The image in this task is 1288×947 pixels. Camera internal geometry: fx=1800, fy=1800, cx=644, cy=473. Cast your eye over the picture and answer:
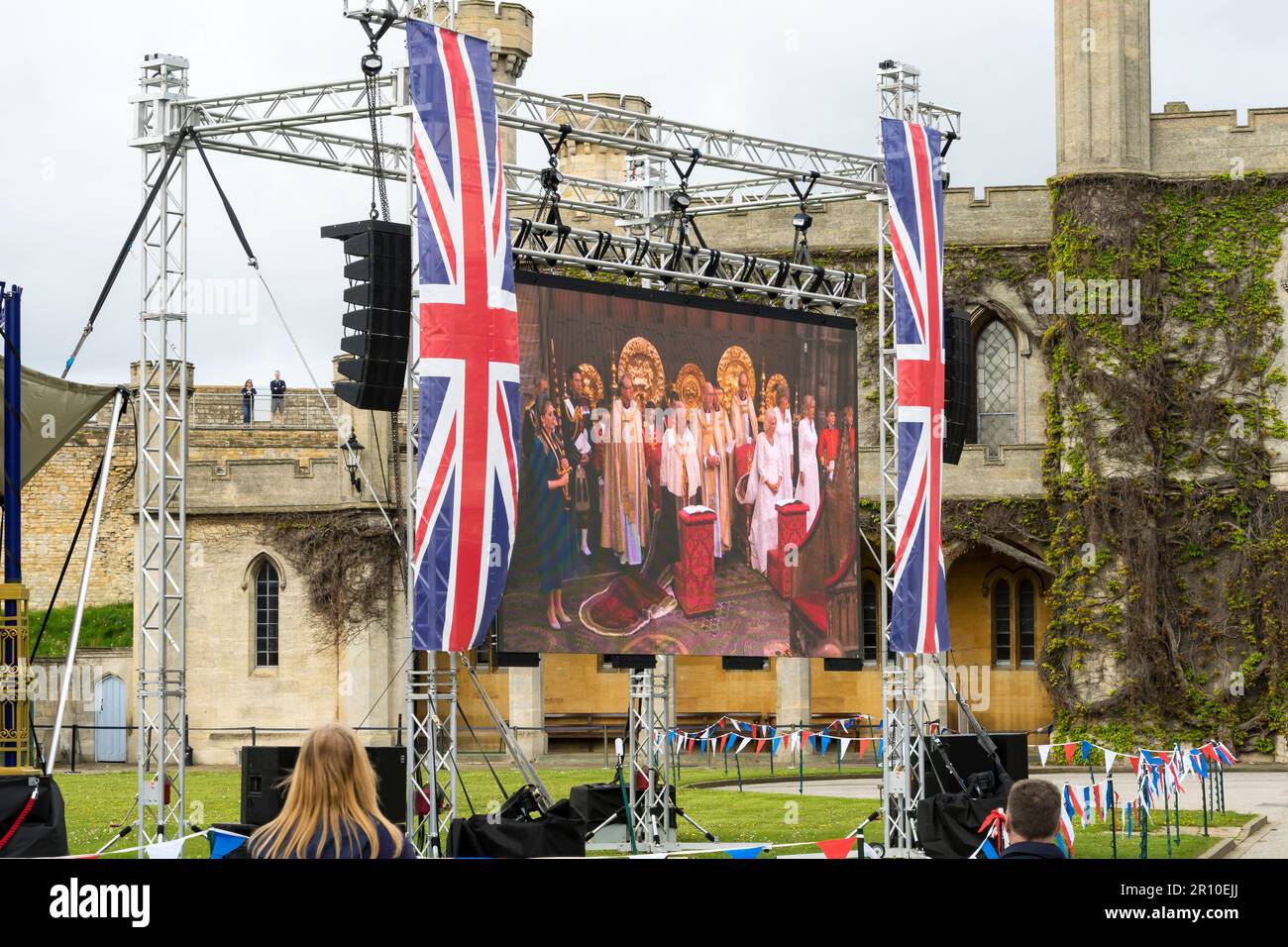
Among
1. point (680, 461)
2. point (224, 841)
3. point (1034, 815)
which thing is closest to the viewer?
point (1034, 815)

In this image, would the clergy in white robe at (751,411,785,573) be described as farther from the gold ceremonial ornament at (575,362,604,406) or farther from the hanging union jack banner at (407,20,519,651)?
the hanging union jack banner at (407,20,519,651)

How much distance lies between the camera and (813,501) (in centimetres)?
1766

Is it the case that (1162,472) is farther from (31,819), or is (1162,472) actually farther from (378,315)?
(31,819)

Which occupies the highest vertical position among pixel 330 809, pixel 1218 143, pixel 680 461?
pixel 1218 143

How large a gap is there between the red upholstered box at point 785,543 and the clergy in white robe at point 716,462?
596mm

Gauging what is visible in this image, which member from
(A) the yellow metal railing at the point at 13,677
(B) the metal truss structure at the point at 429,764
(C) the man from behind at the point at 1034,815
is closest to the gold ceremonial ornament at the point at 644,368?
(B) the metal truss structure at the point at 429,764

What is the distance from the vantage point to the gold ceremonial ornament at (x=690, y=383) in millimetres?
16609

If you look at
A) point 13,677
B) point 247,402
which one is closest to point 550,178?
point 13,677

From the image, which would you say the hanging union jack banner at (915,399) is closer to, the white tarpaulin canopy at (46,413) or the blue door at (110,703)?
the white tarpaulin canopy at (46,413)

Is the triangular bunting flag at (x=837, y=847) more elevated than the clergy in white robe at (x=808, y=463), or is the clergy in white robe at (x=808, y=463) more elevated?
the clergy in white robe at (x=808, y=463)

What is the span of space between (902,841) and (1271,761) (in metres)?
16.3

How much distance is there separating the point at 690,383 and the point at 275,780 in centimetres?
521

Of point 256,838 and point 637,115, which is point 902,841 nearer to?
point 637,115

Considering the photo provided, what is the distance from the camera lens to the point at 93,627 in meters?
40.2
